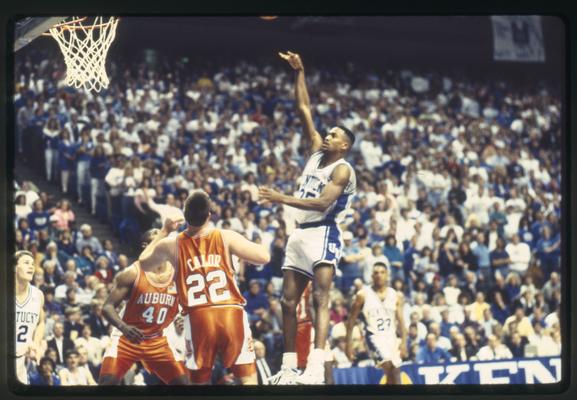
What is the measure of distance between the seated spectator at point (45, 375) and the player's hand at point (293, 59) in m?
1.56

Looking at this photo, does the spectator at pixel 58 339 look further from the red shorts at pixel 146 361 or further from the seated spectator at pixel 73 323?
the red shorts at pixel 146 361

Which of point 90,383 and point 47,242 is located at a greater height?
point 47,242

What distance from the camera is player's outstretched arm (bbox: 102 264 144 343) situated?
555 cm

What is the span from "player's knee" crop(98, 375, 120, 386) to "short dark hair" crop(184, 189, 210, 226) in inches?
28.0

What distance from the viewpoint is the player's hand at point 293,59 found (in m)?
5.57

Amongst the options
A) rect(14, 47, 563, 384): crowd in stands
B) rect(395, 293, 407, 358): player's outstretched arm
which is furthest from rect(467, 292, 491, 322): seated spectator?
Answer: rect(395, 293, 407, 358): player's outstretched arm

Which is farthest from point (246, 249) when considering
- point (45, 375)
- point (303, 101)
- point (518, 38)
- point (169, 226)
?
point (518, 38)

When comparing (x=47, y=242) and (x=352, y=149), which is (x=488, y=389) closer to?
(x=352, y=149)

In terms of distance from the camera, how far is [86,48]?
5531mm

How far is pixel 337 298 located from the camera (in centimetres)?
558

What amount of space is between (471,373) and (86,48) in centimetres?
207

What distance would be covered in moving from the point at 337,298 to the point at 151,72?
1206 mm

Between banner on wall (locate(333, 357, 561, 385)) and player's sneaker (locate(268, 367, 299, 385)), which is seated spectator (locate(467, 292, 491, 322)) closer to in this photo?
banner on wall (locate(333, 357, 561, 385))

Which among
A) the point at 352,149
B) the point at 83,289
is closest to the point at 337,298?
the point at 352,149
